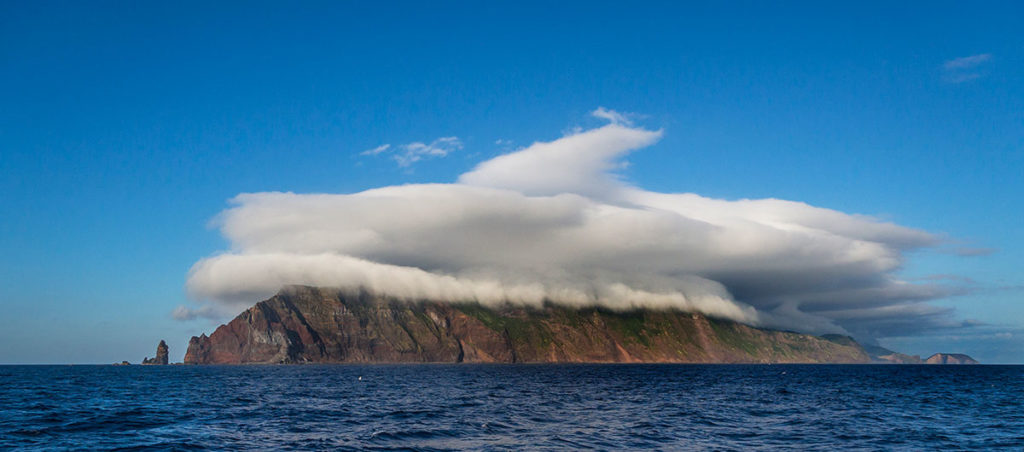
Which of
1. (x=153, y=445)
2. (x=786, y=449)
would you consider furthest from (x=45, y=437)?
(x=786, y=449)

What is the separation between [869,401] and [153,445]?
90.6 metres

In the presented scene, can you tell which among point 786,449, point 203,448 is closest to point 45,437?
point 203,448

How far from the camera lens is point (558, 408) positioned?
72.6 m

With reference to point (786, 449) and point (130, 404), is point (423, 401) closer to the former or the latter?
point (130, 404)

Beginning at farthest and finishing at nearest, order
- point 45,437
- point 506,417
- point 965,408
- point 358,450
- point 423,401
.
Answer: point 423,401 → point 965,408 → point 506,417 → point 45,437 → point 358,450

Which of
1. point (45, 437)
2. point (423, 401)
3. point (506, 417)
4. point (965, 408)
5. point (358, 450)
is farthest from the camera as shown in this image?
point (423, 401)

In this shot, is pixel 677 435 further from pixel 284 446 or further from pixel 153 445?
pixel 153 445

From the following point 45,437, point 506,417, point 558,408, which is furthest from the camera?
point 558,408

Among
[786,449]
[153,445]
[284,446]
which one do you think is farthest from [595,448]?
[153,445]

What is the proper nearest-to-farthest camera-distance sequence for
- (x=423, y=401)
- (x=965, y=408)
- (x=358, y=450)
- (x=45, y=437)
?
(x=358, y=450), (x=45, y=437), (x=965, y=408), (x=423, y=401)

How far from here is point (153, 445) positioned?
4428cm

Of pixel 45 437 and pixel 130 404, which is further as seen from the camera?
pixel 130 404

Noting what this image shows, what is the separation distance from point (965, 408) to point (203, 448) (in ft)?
289

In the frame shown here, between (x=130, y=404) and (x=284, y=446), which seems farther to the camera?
(x=130, y=404)
